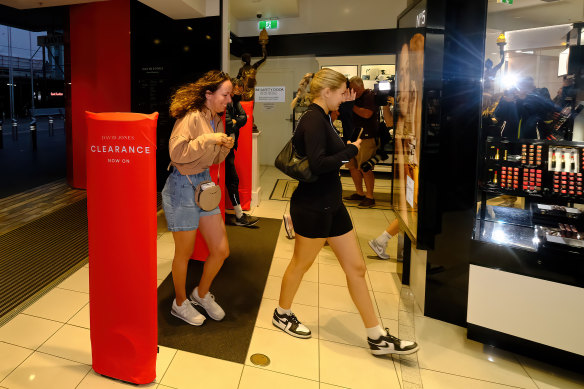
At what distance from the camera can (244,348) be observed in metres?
2.05

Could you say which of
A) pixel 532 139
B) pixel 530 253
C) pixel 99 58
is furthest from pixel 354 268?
pixel 99 58

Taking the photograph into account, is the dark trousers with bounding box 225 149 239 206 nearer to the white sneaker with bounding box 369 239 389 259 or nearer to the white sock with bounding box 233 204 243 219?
the white sock with bounding box 233 204 243 219

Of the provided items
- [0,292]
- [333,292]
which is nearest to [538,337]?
[333,292]

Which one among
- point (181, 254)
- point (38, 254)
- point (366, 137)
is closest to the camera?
point (181, 254)

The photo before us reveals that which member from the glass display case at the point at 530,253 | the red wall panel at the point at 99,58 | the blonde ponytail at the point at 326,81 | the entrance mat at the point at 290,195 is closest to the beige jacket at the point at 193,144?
the blonde ponytail at the point at 326,81

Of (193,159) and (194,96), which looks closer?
(193,159)

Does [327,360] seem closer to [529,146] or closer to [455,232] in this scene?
[455,232]

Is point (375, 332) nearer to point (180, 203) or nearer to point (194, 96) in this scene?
point (180, 203)

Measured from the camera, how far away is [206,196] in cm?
→ 199

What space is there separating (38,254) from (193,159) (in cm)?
230

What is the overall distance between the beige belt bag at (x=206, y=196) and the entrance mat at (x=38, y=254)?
1.52 meters

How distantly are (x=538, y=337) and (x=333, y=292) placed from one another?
129 cm

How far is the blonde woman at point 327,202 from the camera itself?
1838 mm

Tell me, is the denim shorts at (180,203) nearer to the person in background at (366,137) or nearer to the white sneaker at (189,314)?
the white sneaker at (189,314)
